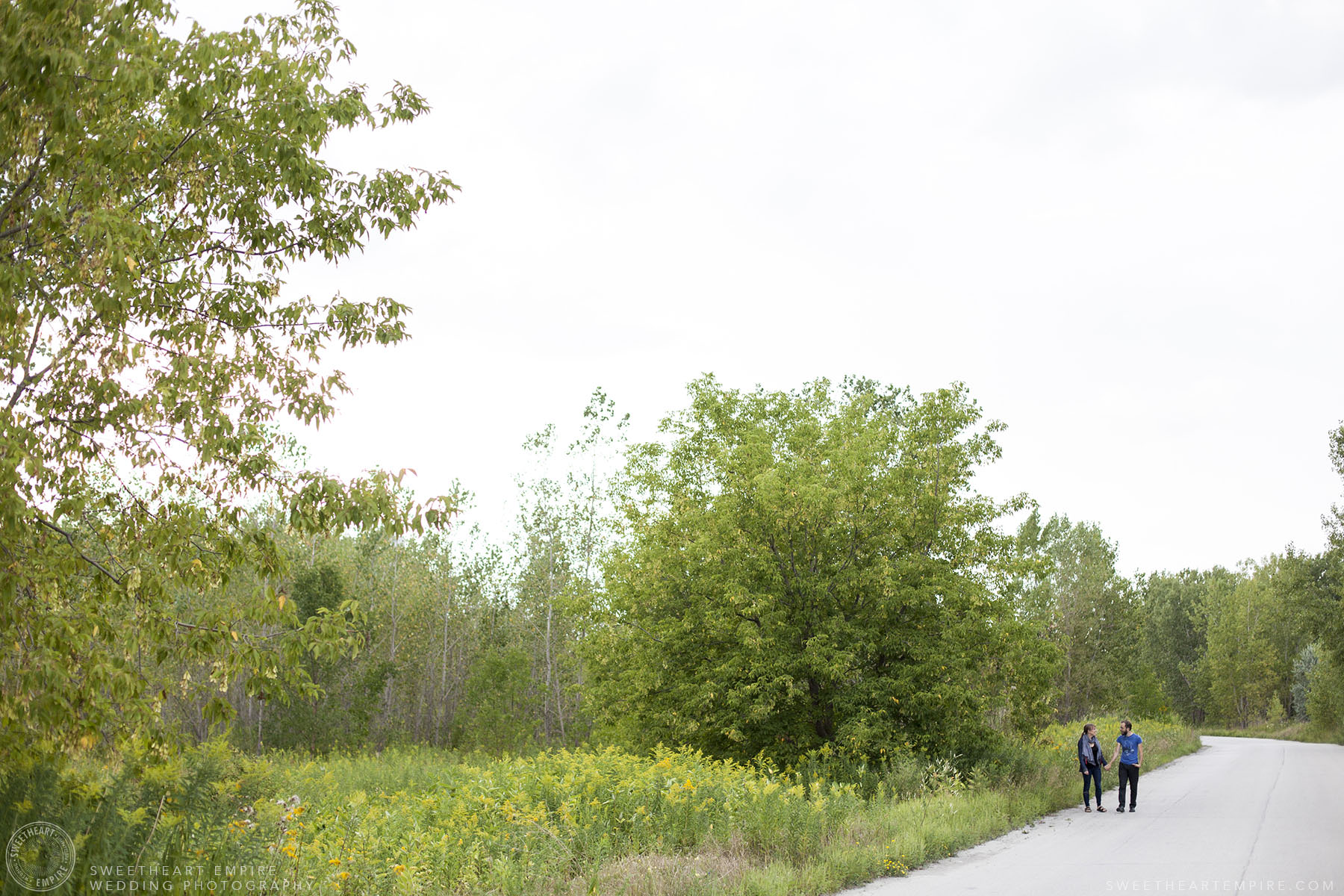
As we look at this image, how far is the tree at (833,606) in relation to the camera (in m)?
18.9

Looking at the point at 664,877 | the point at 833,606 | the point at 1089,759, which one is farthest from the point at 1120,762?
the point at 664,877

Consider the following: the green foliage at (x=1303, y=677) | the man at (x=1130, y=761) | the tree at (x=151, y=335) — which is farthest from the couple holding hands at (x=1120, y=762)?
the green foliage at (x=1303, y=677)

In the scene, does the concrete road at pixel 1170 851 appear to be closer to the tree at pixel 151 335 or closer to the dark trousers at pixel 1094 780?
the dark trousers at pixel 1094 780

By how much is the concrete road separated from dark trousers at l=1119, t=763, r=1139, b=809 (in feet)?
0.95

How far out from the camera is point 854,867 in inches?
405

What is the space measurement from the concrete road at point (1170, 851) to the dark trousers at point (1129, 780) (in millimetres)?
291

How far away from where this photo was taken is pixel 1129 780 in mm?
18109

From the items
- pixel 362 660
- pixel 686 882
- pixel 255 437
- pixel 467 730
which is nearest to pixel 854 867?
pixel 686 882

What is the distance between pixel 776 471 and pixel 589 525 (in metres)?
22.8

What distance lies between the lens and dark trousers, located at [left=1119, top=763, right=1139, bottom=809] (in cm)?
1758

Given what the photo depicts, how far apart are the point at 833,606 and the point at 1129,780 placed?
647 centimetres

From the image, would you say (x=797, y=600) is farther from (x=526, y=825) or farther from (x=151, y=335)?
(x=151, y=335)

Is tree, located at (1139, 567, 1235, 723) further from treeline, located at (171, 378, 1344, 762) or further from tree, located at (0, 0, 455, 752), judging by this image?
tree, located at (0, 0, 455, 752)

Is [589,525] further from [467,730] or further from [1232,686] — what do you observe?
[1232,686]
